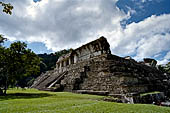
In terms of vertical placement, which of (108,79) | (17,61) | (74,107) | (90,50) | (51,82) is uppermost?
(90,50)

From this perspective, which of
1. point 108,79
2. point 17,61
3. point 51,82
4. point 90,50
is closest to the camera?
point 108,79

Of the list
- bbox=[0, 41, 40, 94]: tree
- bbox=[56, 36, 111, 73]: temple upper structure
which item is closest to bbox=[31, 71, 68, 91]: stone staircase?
bbox=[56, 36, 111, 73]: temple upper structure

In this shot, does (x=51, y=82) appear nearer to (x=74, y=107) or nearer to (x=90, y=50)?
(x=90, y=50)

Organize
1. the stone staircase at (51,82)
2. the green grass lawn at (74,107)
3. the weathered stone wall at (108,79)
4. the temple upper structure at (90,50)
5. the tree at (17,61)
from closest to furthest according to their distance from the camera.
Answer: the green grass lawn at (74,107) < the weathered stone wall at (108,79) < the tree at (17,61) < the stone staircase at (51,82) < the temple upper structure at (90,50)

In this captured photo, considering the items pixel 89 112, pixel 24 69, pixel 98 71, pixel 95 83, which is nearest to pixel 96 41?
pixel 98 71

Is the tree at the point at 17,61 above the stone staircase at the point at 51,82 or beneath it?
above

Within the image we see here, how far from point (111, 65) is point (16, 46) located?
Answer: 365 inches

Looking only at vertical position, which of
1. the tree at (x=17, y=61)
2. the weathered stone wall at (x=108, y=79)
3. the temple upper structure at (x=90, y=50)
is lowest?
the weathered stone wall at (x=108, y=79)

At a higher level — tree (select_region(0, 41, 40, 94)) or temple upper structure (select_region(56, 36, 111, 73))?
temple upper structure (select_region(56, 36, 111, 73))

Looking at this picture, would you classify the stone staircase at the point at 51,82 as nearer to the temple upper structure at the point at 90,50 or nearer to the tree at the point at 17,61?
the temple upper structure at the point at 90,50

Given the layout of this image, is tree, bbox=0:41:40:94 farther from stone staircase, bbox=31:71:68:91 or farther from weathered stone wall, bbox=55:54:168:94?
weathered stone wall, bbox=55:54:168:94

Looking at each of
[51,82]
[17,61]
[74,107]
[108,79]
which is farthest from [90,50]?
[74,107]

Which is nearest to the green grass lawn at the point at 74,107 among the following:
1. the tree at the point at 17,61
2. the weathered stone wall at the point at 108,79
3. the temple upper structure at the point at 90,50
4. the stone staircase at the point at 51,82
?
the weathered stone wall at the point at 108,79

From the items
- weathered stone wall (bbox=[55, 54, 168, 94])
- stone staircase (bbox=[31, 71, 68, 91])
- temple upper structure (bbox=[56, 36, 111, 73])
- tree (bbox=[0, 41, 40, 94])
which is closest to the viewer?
weathered stone wall (bbox=[55, 54, 168, 94])
